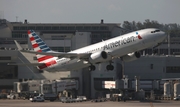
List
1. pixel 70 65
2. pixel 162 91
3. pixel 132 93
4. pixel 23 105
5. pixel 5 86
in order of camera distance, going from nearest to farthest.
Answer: pixel 70 65
pixel 23 105
pixel 132 93
pixel 162 91
pixel 5 86

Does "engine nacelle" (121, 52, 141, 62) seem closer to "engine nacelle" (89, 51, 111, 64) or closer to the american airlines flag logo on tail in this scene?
"engine nacelle" (89, 51, 111, 64)

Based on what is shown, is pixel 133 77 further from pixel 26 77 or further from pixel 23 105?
pixel 23 105

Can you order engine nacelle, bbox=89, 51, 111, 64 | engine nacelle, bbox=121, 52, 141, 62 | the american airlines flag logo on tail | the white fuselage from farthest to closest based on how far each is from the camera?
the american airlines flag logo on tail → engine nacelle, bbox=121, 52, 141, 62 → engine nacelle, bbox=89, 51, 111, 64 → the white fuselage

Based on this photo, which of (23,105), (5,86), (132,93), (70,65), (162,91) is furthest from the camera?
(5,86)

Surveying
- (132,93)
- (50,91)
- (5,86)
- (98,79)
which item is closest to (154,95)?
(132,93)

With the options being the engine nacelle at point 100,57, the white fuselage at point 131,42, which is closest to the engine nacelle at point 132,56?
the white fuselage at point 131,42

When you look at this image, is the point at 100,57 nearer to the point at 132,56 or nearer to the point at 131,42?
the point at 132,56

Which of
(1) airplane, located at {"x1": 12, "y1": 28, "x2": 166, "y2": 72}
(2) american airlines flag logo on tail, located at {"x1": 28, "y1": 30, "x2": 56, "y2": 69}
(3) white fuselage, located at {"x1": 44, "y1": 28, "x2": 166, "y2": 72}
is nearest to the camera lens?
(3) white fuselage, located at {"x1": 44, "y1": 28, "x2": 166, "y2": 72}

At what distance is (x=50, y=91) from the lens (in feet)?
547

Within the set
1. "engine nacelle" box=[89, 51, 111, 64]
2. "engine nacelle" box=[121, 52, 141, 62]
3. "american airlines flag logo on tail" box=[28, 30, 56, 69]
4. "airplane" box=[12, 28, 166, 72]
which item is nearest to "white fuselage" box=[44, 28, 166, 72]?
"airplane" box=[12, 28, 166, 72]

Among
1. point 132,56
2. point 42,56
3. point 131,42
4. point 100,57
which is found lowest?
point 100,57

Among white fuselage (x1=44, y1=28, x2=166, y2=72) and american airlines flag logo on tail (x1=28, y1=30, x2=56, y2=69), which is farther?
american airlines flag logo on tail (x1=28, y1=30, x2=56, y2=69)

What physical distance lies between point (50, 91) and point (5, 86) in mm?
33778

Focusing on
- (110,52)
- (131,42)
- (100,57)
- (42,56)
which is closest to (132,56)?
(110,52)
